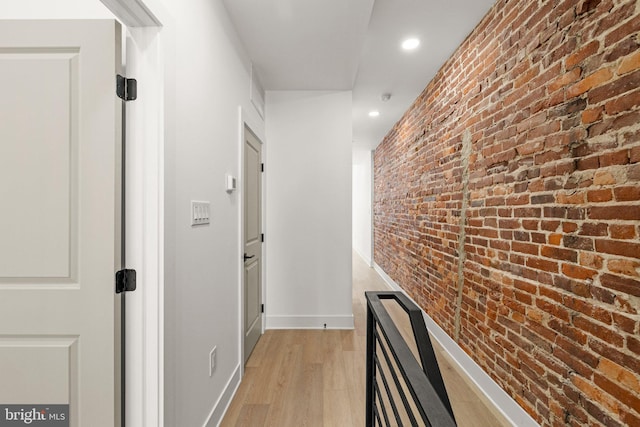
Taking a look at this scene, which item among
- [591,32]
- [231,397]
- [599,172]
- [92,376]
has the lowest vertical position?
[231,397]

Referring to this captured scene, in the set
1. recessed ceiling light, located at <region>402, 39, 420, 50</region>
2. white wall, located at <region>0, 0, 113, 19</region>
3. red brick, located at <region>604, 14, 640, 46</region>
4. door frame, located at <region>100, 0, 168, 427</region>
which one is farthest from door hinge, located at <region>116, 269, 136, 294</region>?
recessed ceiling light, located at <region>402, 39, 420, 50</region>

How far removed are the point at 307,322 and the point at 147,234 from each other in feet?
8.06

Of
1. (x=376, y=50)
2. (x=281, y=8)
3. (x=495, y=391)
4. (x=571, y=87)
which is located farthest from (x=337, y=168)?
(x=495, y=391)

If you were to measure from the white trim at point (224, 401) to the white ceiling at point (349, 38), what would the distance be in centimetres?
251

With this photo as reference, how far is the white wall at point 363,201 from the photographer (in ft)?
23.6

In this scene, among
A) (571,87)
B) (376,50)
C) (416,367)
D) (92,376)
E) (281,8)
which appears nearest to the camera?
(416,367)

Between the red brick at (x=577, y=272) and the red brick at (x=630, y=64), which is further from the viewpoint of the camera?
the red brick at (x=577, y=272)

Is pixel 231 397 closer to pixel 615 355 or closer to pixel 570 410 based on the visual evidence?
pixel 570 410

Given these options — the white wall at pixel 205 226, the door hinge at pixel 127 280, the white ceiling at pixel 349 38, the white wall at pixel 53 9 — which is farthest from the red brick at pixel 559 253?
the white wall at pixel 53 9

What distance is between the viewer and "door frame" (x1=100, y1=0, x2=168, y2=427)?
3.70ft

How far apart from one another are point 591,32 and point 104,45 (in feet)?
6.62

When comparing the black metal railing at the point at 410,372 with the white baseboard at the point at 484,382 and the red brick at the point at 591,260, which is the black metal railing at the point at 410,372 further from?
the white baseboard at the point at 484,382

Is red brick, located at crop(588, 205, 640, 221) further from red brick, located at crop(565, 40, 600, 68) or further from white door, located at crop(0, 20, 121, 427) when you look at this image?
white door, located at crop(0, 20, 121, 427)

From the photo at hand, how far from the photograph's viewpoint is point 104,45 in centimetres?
108
